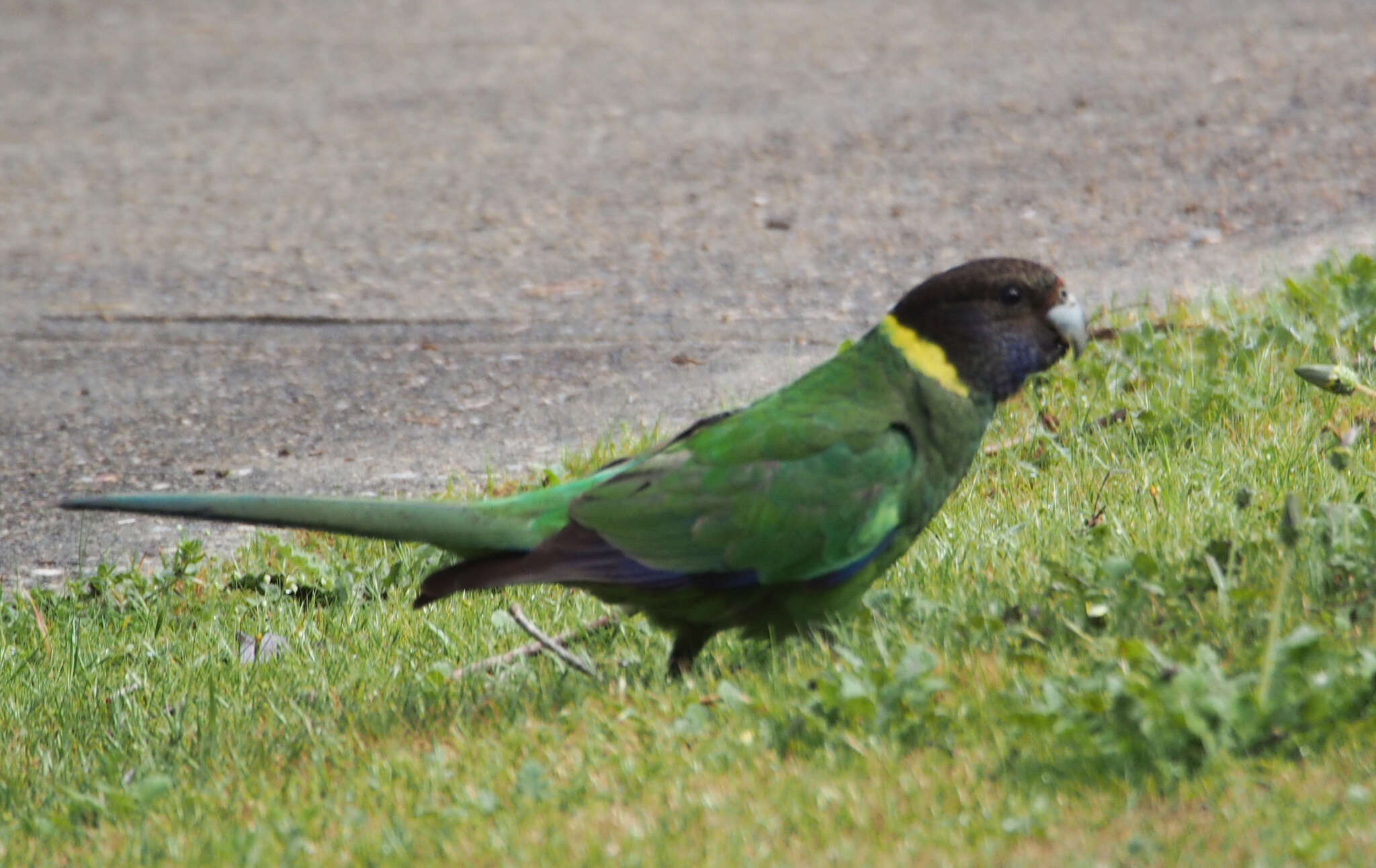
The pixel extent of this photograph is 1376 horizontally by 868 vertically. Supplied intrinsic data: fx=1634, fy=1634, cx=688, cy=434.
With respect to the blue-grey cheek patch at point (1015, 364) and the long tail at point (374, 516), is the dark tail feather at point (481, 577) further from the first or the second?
the blue-grey cheek patch at point (1015, 364)

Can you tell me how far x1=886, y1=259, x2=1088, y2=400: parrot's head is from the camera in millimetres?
3596

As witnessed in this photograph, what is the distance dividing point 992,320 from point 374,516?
4.62 ft

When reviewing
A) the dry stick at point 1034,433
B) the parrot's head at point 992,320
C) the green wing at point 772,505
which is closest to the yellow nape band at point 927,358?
the parrot's head at point 992,320

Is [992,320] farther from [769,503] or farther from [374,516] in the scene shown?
[374,516]

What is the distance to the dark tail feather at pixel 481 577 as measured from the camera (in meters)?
3.30

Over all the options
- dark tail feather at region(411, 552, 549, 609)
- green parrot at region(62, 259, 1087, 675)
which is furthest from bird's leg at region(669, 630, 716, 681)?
dark tail feather at region(411, 552, 549, 609)

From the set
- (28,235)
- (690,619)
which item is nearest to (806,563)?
(690,619)

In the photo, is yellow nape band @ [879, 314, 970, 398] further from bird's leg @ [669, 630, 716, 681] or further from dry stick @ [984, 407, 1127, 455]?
dry stick @ [984, 407, 1127, 455]

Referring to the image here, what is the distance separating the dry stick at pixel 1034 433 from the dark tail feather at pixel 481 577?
198 cm

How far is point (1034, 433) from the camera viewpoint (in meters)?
4.93

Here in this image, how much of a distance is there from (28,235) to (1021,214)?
16.1 feet

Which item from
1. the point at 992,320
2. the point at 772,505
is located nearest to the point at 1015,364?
the point at 992,320

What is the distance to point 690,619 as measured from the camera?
350cm

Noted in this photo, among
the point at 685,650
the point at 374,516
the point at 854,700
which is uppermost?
the point at 374,516
